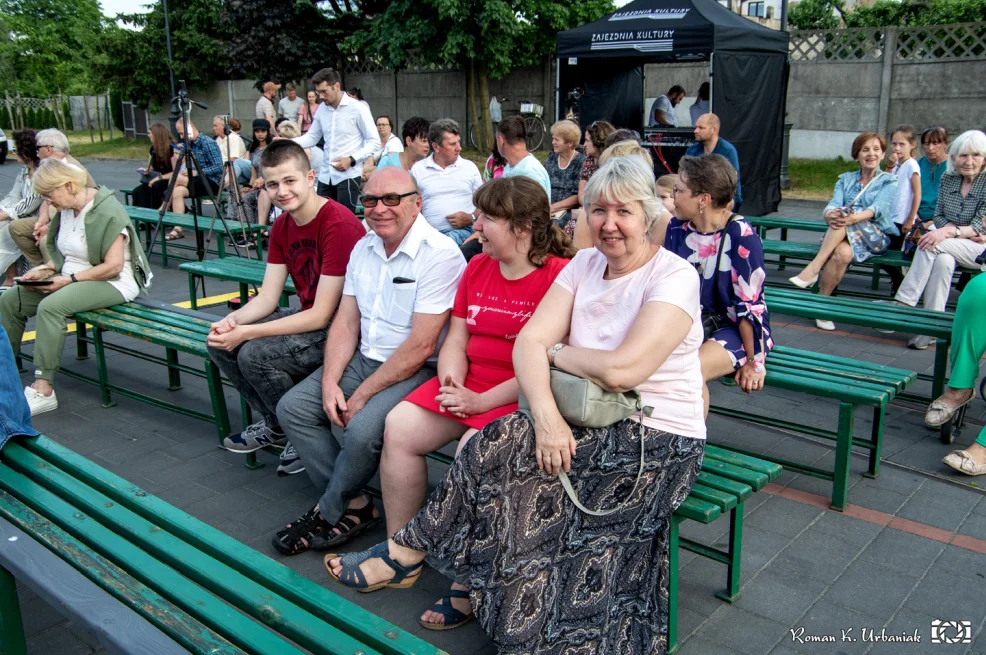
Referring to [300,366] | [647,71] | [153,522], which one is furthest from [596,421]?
[647,71]

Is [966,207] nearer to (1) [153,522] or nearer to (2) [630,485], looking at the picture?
(2) [630,485]

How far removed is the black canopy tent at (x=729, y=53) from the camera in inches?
424

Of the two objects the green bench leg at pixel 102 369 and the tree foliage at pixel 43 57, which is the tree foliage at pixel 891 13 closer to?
the green bench leg at pixel 102 369

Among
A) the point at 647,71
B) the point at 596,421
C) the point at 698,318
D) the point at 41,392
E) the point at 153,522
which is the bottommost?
the point at 41,392

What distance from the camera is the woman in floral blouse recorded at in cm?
356

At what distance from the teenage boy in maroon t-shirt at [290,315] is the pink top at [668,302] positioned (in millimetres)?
1460

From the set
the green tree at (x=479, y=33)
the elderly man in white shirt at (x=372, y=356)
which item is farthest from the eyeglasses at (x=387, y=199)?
the green tree at (x=479, y=33)

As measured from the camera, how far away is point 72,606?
2.14 metres

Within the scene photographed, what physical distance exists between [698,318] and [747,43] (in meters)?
9.54

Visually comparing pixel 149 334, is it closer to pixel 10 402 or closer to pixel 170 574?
pixel 10 402

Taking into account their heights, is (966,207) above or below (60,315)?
above

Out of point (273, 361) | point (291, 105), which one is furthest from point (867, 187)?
point (291, 105)

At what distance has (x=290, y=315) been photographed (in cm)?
408

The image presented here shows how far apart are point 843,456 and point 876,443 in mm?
382
